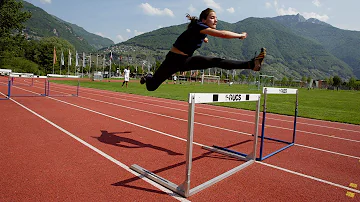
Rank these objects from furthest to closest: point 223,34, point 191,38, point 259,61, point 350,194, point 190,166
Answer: point 191,38 < point 259,61 < point 350,194 < point 223,34 < point 190,166

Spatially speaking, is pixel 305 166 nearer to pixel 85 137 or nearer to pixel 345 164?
pixel 345 164

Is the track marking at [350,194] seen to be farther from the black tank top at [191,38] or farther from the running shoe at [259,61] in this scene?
the black tank top at [191,38]

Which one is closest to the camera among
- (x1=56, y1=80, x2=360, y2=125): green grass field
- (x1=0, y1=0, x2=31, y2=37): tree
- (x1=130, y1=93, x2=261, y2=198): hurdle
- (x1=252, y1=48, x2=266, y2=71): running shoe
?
(x1=130, y1=93, x2=261, y2=198): hurdle

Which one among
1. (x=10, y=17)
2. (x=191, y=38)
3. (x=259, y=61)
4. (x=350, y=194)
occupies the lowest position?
(x=350, y=194)

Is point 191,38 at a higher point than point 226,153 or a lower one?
higher

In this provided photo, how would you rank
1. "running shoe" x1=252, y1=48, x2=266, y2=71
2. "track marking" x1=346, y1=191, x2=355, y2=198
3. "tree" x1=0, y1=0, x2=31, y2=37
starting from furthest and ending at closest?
"tree" x1=0, y1=0, x2=31, y2=37, "running shoe" x1=252, y1=48, x2=266, y2=71, "track marking" x1=346, y1=191, x2=355, y2=198

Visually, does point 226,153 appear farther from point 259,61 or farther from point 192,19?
point 192,19

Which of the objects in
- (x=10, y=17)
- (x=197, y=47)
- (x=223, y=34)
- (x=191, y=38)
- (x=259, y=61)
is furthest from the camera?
(x=10, y=17)

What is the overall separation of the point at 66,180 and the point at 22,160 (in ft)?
3.94

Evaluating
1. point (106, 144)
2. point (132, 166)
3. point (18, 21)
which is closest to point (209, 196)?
point (132, 166)

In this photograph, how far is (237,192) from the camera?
9.48 feet

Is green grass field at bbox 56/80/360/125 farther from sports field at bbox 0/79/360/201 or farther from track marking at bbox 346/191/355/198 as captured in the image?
track marking at bbox 346/191/355/198

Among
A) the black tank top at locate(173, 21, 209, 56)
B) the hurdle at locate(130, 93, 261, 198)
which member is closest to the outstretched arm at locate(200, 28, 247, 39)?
the black tank top at locate(173, 21, 209, 56)

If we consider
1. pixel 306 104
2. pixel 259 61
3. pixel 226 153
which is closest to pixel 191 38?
pixel 259 61
